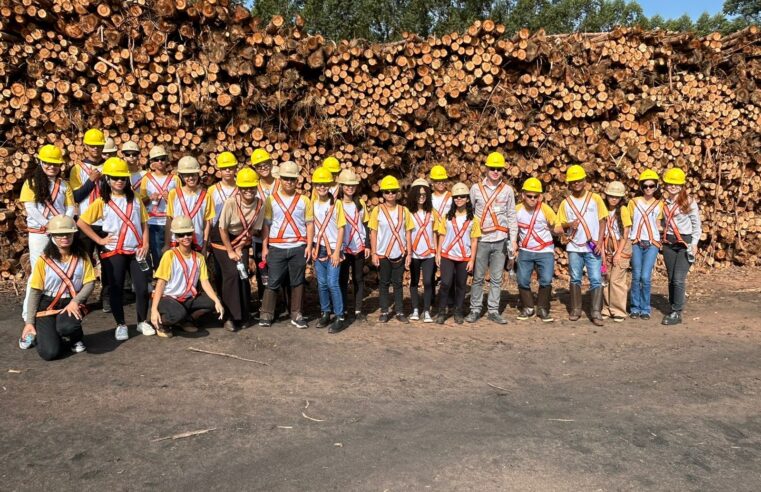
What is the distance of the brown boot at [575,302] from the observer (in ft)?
27.3

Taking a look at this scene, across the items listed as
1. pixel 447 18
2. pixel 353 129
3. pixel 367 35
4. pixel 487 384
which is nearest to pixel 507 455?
pixel 487 384

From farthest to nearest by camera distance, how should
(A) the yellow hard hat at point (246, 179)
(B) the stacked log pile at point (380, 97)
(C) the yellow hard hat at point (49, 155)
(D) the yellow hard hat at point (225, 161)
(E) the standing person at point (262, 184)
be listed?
1. (B) the stacked log pile at point (380, 97)
2. (E) the standing person at point (262, 184)
3. (D) the yellow hard hat at point (225, 161)
4. (A) the yellow hard hat at point (246, 179)
5. (C) the yellow hard hat at point (49, 155)

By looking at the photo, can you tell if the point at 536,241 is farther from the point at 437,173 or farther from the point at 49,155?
the point at 49,155

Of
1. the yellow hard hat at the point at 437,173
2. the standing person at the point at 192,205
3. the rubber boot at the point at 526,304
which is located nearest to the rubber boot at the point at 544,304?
the rubber boot at the point at 526,304

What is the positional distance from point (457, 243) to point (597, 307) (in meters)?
2.10

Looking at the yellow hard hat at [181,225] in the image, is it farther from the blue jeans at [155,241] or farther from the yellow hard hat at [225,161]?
the blue jeans at [155,241]

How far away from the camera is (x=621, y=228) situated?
8.52 m

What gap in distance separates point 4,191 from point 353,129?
534 centimetres

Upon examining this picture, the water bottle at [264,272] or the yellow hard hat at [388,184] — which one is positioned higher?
the yellow hard hat at [388,184]

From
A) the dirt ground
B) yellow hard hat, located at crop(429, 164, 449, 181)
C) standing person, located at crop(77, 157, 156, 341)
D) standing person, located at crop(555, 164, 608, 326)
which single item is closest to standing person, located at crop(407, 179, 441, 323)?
yellow hard hat, located at crop(429, 164, 449, 181)

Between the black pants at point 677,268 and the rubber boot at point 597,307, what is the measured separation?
99cm

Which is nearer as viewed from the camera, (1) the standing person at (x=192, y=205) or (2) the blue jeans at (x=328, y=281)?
(1) the standing person at (x=192, y=205)

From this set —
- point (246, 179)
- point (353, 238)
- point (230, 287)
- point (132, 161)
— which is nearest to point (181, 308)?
point (230, 287)

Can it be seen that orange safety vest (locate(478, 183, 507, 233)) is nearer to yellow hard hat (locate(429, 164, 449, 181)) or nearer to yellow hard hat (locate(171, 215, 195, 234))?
yellow hard hat (locate(429, 164, 449, 181))
